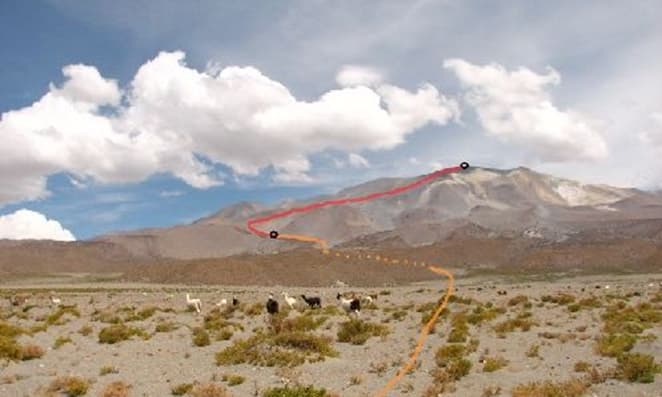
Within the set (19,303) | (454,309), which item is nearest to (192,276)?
(19,303)

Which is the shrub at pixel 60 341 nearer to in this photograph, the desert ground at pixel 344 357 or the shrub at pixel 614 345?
the desert ground at pixel 344 357

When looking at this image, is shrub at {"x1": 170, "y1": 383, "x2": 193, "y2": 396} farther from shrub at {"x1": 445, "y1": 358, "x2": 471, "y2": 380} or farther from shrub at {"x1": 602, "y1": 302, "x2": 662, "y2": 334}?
shrub at {"x1": 602, "y1": 302, "x2": 662, "y2": 334}

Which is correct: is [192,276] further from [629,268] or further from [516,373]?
[516,373]

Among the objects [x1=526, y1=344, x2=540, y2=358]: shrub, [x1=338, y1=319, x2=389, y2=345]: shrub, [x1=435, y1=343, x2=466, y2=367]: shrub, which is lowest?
[x1=526, y1=344, x2=540, y2=358]: shrub

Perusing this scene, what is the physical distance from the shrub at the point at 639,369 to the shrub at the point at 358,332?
33.6 ft

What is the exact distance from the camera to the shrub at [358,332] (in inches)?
1006

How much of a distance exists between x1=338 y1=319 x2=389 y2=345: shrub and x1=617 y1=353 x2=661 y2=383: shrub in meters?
10.3

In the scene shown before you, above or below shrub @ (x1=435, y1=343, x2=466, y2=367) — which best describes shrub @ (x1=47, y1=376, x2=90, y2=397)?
above

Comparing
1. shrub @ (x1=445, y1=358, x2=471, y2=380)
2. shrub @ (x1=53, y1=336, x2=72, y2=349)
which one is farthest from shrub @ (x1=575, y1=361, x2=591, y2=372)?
shrub @ (x1=53, y1=336, x2=72, y2=349)

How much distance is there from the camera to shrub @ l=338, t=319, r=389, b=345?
83.9 ft

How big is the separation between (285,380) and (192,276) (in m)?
126

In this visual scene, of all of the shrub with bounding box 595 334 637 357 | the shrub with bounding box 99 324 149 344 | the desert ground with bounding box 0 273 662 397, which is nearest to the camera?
the desert ground with bounding box 0 273 662 397

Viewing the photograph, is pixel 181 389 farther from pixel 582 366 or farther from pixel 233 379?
pixel 582 366

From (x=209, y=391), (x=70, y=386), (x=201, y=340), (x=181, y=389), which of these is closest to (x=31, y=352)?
(x=201, y=340)
